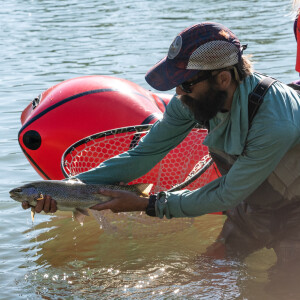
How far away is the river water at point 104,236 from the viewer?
16.1 ft

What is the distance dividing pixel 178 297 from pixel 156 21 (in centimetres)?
1316

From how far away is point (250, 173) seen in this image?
3.80 m

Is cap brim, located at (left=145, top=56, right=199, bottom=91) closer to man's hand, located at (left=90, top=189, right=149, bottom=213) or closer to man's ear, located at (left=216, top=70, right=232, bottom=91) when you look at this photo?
man's ear, located at (left=216, top=70, right=232, bottom=91)

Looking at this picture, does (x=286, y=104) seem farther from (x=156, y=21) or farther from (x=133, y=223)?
(x=156, y=21)

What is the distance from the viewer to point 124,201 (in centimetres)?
418

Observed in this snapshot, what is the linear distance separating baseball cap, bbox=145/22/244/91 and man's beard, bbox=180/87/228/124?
0.16 metres

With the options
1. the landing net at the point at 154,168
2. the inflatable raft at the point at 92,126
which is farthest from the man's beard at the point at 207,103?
the inflatable raft at the point at 92,126

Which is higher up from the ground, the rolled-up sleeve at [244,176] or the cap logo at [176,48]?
the cap logo at [176,48]

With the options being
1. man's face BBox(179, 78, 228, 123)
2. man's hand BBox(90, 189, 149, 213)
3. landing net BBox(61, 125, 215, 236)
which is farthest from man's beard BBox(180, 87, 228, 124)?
landing net BBox(61, 125, 215, 236)

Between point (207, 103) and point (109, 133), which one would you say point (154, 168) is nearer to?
point (109, 133)

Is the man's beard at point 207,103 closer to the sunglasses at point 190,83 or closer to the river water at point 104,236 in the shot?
A: the sunglasses at point 190,83

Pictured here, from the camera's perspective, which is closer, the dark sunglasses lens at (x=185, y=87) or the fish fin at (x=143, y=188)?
the dark sunglasses lens at (x=185, y=87)

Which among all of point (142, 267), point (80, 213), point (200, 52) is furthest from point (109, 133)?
point (200, 52)

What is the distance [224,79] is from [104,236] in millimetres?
2610
